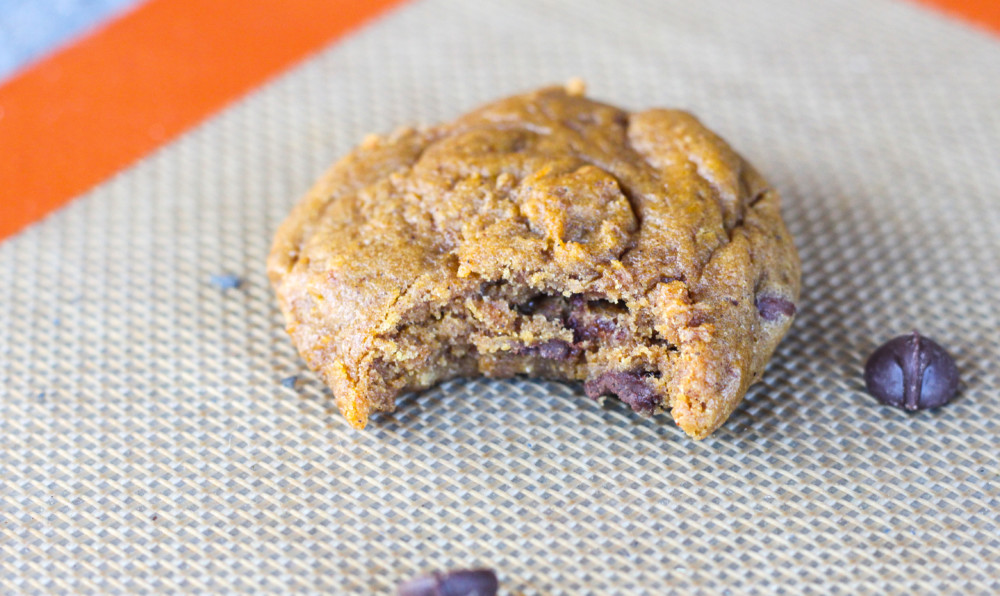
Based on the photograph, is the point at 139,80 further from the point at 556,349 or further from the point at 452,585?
the point at 452,585

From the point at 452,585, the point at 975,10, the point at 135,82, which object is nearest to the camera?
the point at 452,585

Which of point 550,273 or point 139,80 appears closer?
point 550,273

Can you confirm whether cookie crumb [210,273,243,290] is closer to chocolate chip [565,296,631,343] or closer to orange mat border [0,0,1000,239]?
orange mat border [0,0,1000,239]

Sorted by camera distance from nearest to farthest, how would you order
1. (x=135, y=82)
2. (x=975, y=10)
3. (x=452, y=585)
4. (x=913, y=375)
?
(x=452, y=585) → (x=913, y=375) → (x=135, y=82) → (x=975, y=10)

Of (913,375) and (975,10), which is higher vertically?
(975,10)

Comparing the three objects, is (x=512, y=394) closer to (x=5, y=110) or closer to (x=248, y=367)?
(x=248, y=367)

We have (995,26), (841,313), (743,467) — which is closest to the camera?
(743,467)

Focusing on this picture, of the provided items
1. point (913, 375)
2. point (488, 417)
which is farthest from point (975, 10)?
point (488, 417)

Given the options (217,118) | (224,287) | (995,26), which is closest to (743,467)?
(224,287)
